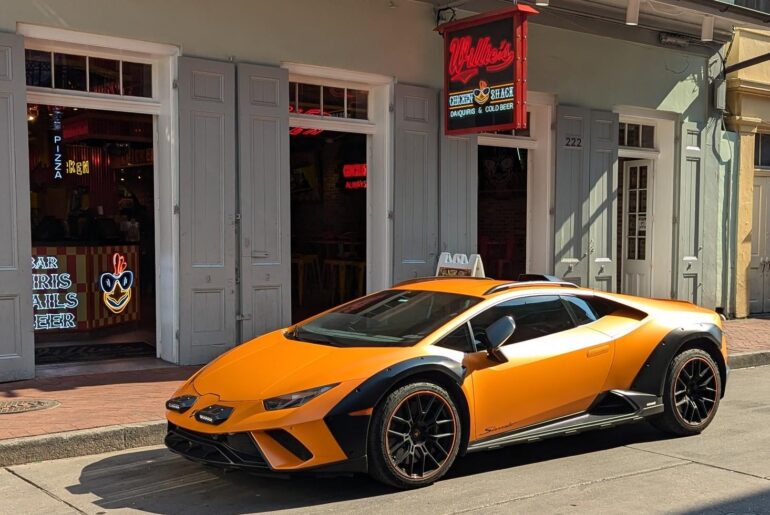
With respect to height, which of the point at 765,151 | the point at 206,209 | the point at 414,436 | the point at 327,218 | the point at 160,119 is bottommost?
the point at 414,436

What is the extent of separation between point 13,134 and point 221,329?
314 cm

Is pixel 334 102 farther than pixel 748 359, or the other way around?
pixel 748 359

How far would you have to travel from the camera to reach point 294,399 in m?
5.14

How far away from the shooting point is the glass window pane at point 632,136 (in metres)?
14.6

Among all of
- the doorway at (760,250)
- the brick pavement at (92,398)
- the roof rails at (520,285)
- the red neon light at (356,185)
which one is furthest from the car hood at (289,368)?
the doorway at (760,250)

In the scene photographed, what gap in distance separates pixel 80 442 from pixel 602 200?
31.5 feet

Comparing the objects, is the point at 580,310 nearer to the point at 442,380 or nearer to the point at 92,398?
the point at 442,380

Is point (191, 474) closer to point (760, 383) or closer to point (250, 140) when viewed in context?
point (250, 140)

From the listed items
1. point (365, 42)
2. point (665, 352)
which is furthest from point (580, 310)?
point (365, 42)

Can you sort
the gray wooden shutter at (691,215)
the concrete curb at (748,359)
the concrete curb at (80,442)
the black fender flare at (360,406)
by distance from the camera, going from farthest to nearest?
the gray wooden shutter at (691,215), the concrete curb at (748,359), the concrete curb at (80,442), the black fender flare at (360,406)

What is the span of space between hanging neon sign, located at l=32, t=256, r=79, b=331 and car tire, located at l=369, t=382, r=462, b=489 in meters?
6.03

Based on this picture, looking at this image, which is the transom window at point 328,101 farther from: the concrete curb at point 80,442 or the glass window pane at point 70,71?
the concrete curb at point 80,442

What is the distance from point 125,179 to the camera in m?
12.3

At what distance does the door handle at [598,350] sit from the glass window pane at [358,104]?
586cm
